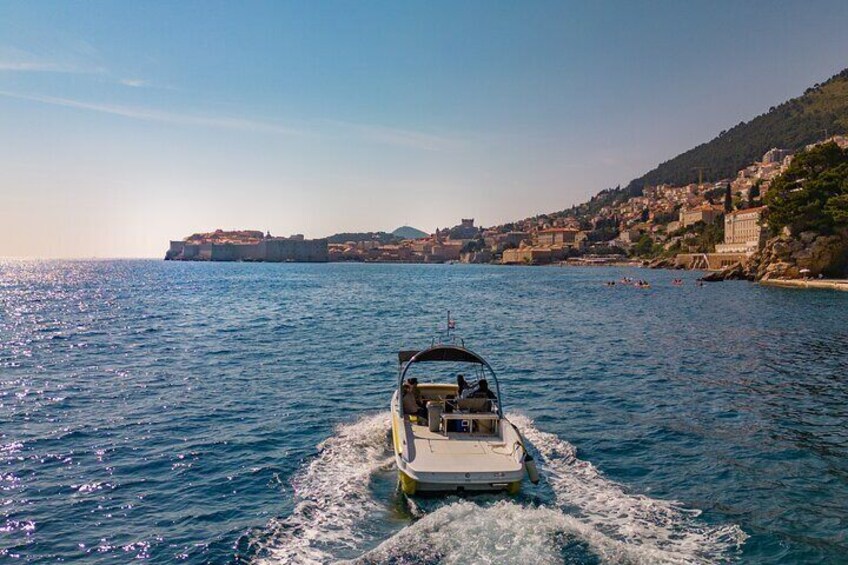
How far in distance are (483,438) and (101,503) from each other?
24.2 feet

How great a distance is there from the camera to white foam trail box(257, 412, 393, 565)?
984 centimetres

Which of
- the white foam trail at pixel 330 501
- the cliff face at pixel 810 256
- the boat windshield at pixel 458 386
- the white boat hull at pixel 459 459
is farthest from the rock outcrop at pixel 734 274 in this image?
the white boat hull at pixel 459 459

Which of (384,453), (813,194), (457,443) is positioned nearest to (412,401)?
(384,453)

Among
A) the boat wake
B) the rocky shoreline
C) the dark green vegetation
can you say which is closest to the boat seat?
the boat wake

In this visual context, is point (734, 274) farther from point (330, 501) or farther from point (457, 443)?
point (330, 501)

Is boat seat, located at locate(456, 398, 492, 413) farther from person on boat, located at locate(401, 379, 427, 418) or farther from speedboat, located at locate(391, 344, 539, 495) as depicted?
person on boat, located at locate(401, 379, 427, 418)

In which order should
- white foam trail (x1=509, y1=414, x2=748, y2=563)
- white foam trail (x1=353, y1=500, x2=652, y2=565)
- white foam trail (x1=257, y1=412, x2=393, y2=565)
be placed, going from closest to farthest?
white foam trail (x1=353, y1=500, x2=652, y2=565)
white foam trail (x1=509, y1=414, x2=748, y2=563)
white foam trail (x1=257, y1=412, x2=393, y2=565)

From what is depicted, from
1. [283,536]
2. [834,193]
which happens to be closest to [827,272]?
[834,193]

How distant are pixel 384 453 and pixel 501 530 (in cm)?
517

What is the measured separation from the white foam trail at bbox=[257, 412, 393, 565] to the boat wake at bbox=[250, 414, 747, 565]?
0.06ft

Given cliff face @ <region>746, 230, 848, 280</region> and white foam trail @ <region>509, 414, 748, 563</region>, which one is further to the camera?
cliff face @ <region>746, 230, 848, 280</region>

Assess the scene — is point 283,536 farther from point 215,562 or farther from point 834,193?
point 834,193

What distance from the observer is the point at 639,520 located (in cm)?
1080

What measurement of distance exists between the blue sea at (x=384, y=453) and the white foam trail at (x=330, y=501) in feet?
0.20
